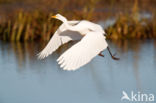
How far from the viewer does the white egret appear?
17.3 ft

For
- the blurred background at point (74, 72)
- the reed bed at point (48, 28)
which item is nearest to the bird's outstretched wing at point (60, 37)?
the blurred background at point (74, 72)

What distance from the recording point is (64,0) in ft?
55.7

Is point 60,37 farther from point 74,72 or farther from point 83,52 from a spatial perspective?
point 74,72

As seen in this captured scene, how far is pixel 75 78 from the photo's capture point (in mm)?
7449

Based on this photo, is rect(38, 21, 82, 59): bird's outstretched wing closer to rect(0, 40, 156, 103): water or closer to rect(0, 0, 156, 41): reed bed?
rect(0, 40, 156, 103): water

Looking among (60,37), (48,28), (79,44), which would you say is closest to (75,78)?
(60,37)

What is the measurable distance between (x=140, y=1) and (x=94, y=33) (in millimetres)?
11696

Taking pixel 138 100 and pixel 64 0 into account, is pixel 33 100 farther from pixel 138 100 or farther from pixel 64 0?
pixel 64 0

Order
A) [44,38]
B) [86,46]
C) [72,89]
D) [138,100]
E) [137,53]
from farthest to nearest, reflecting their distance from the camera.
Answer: [44,38] < [137,53] < [72,89] < [138,100] < [86,46]

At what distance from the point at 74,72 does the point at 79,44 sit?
2414 mm

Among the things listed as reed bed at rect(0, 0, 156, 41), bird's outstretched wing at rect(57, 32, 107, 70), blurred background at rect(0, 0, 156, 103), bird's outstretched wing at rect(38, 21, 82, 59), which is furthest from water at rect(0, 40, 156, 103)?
reed bed at rect(0, 0, 156, 41)

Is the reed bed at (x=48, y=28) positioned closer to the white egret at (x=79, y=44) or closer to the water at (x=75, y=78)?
the water at (x=75, y=78)

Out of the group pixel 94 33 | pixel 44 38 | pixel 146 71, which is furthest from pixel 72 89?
pixel 44 38

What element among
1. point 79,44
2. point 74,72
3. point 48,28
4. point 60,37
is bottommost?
point 74,72
